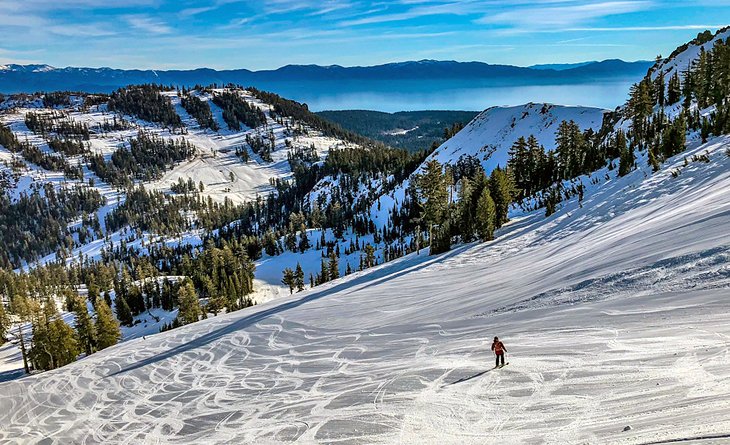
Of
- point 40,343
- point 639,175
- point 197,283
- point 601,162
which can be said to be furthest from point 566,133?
point 197,283

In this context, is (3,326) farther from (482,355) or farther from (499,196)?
(482,355)

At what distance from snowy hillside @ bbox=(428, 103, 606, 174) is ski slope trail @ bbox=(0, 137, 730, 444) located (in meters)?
130

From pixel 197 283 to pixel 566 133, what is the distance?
117571 millimetres

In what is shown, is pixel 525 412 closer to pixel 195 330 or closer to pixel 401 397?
pixel 401 397

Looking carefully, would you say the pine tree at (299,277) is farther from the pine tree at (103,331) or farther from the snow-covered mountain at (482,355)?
the snow-covered mountain at (482,355)

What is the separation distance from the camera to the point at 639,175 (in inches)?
1998

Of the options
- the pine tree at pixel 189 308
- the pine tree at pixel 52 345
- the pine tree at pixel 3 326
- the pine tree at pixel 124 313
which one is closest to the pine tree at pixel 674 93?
the pine tree at pixel 189 308

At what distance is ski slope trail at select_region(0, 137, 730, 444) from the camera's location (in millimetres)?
13141

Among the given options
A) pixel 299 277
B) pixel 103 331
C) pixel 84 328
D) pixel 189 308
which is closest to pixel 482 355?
pixel 84 328

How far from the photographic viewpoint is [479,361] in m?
19.0

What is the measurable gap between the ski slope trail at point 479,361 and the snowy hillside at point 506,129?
13017 centimetres

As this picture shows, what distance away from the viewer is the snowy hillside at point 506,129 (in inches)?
6476

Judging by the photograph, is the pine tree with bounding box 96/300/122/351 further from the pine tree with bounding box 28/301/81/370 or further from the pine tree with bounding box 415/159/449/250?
the pine tree with bounding box 415/159/449/250

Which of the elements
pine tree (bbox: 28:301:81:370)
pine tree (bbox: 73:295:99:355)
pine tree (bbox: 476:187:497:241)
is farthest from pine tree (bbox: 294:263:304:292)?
pine tree (bbox: 476:187:497:241)
